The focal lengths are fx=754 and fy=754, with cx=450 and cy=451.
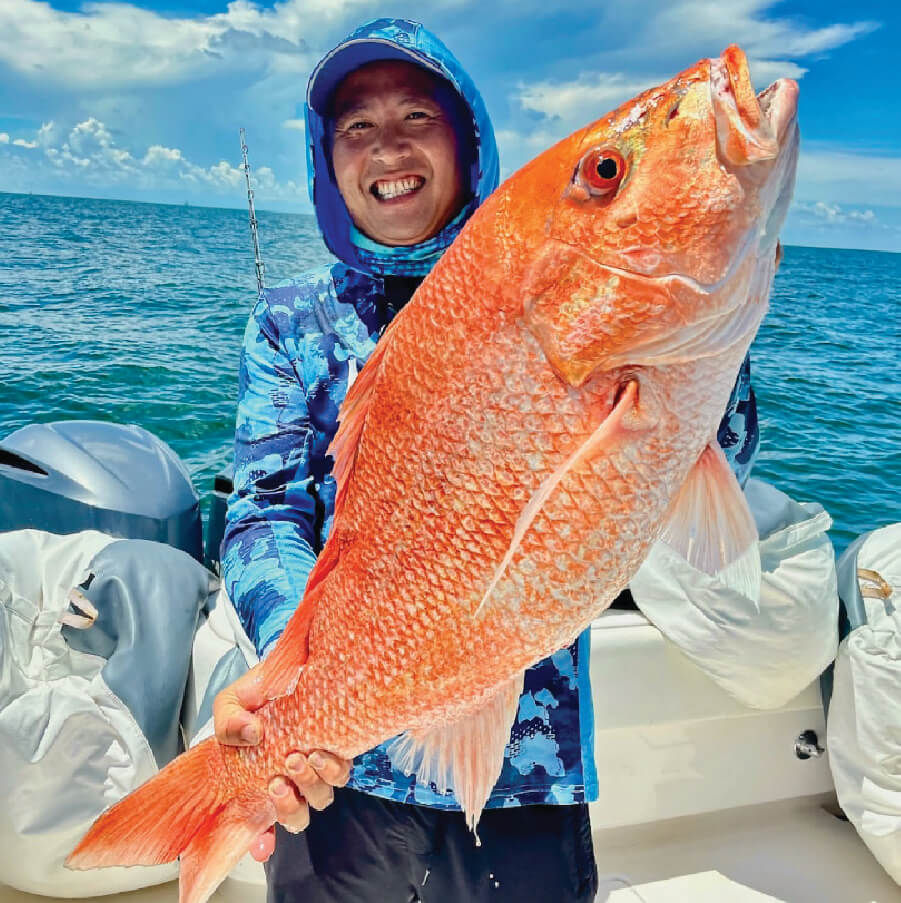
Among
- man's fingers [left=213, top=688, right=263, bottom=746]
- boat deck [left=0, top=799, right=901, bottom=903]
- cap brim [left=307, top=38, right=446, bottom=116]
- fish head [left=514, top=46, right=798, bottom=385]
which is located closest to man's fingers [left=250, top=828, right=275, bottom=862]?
man's fingers [left=213, top=688, right=263, bottom=746]

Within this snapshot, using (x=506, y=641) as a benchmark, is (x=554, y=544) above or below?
above

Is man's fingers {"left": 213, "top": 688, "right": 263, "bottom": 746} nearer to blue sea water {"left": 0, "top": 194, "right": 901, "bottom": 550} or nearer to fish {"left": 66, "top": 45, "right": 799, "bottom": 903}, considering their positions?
fish {"left": 66, "top": 45, "right": 799, "bottom": 903}

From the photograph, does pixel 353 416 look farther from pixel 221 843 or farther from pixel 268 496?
pixel 221 843

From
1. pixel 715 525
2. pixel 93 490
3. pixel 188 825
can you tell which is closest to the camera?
pixel 715 525

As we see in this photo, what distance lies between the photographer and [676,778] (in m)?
2.98

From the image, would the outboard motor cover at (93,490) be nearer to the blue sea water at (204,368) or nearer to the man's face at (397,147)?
the man's face at (397,147)

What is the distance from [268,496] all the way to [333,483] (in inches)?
5.9

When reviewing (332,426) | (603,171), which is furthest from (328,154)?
(603,171)

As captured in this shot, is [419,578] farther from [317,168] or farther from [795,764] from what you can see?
[795,764]

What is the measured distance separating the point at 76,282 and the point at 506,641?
25.9m

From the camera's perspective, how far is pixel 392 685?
1211mm

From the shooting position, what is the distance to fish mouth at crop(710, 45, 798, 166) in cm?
87

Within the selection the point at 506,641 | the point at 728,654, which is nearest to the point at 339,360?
the point at 506,641

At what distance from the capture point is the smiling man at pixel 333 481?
64.3 inches
